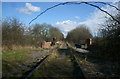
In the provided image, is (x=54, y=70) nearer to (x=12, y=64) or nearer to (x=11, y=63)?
(x=12, y=64)

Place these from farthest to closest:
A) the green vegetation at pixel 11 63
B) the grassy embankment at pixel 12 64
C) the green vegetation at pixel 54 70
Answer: the green vegetation at pixel 11 63
the grassy embankment at pixel 12 64
the green vegetation at pixel 54 70

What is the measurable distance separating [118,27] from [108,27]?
8.66ft

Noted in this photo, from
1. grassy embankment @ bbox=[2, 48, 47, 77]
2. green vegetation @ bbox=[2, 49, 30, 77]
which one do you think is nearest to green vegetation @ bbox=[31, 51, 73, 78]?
grassy embankment @ bbox=[2, 48, 47, 77]

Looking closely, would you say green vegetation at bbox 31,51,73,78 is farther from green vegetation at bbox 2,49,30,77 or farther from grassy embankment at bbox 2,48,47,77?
green vegetation at bbox 2,49,30,77

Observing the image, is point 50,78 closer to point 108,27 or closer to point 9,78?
point 9,78

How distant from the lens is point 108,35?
1652 cm

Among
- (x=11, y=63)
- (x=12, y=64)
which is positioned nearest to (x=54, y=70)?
(x=12, y=64)

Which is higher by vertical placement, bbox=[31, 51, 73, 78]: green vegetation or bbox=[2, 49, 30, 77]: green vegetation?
bbox=[2, 49, 30, 77]: green vegetation

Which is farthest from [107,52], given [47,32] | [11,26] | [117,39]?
[47,32]

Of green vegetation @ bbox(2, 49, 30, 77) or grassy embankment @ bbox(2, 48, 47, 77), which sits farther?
green vegetation @ bbox(2, 49, 30, 77)

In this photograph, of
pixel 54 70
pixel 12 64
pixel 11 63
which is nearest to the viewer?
pixel 54 70

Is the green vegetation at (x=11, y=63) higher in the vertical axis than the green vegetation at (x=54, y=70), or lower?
higher

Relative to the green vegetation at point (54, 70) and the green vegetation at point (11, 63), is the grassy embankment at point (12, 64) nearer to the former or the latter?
the green vegetation at point (11, 63)

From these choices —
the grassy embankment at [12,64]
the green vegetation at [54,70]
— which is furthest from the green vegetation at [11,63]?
the green vegetation at [54,70]
